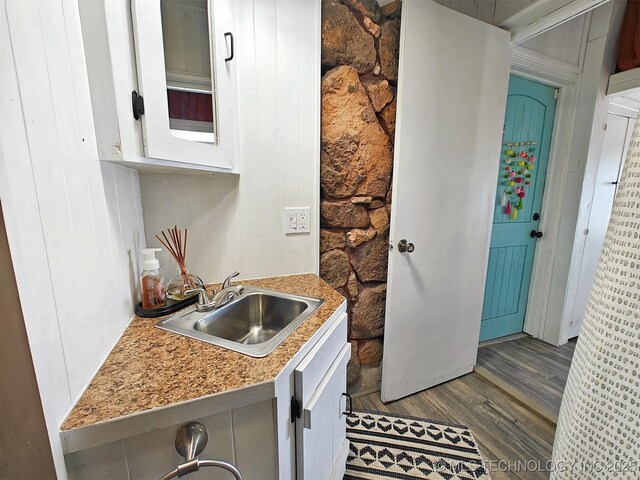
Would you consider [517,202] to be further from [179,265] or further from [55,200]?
[55,200]

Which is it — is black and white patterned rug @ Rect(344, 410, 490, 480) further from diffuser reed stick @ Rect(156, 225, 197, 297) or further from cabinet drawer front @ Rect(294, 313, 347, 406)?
diffuser reed stick @ Rect(156, 225, 197, 297)

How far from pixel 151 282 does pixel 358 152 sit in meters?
1.08

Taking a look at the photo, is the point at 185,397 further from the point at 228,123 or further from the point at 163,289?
the point at 228,123

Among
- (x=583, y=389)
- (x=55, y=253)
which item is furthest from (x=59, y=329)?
(x=583, y=389)

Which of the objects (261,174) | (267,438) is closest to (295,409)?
(267,438)

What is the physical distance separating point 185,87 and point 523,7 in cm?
184

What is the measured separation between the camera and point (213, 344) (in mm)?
739

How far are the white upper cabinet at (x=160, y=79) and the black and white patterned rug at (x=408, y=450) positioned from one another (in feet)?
4.75

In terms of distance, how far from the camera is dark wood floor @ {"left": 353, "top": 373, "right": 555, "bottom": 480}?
1.30 meters

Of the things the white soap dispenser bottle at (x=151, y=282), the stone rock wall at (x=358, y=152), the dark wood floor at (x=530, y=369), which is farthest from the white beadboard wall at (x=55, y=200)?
the dark wood floor at (x=530, y=369)

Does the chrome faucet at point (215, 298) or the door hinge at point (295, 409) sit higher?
the chrome faucet at point (215, 298)

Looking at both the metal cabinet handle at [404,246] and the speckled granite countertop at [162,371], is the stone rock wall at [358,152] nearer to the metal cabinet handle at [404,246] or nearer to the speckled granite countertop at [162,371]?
the metal cabinet handle at [404,246]

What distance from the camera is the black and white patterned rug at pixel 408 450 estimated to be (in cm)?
120

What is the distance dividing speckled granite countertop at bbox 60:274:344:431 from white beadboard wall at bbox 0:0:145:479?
0.11 feet
